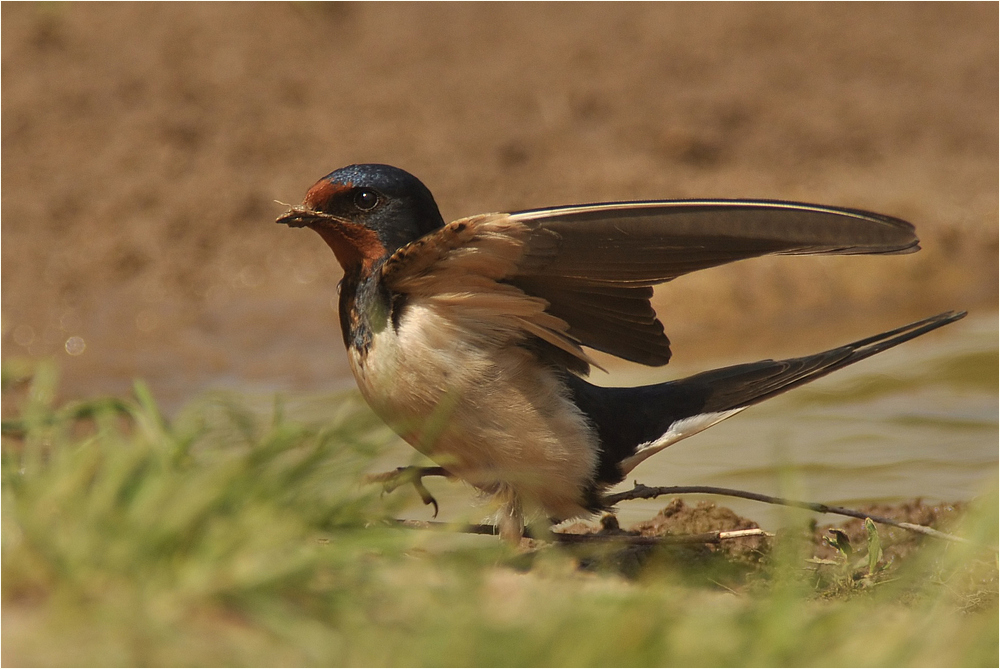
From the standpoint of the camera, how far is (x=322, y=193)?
434cm

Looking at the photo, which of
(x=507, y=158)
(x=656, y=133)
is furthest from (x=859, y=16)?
(x=507, y=158)

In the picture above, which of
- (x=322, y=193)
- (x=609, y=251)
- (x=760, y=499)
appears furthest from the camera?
(x=322, y=193)

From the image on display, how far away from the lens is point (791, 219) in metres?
3.35

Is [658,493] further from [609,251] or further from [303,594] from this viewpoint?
[303,594]

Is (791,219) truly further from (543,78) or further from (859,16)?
(859,16)

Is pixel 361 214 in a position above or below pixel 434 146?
below

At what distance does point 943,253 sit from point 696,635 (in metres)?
7.20

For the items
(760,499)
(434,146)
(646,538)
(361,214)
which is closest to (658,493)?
(646,538)

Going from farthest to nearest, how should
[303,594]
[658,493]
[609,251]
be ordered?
[658,493] < [609,251] < [303,594]

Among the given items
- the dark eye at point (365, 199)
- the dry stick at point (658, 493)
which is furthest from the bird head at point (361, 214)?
the dry stick at point (658, 493)

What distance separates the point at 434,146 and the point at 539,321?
5712mm

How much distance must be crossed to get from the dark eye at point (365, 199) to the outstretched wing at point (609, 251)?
21.0 inches

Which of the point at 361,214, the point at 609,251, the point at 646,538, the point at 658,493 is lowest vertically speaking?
the point at 646,538

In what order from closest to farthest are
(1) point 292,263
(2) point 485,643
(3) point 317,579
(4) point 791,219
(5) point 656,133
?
(2) point 485,643, (3) point 317,579, (4) point 791,219, (1) point 292,263, (5) point 656,133
